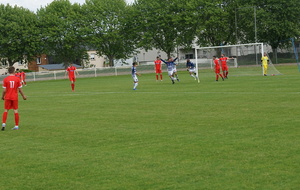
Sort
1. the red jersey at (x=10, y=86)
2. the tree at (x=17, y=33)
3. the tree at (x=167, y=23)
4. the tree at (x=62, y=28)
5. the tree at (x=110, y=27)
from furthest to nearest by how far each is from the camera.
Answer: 1. the tree at (x=62, y=28)
2. the tree at (x=110, y=27)
3. the tree at (x=17, y=33)
4. the tree at (x=167, y=23)
5. the red jersey at (x=10, y=86)

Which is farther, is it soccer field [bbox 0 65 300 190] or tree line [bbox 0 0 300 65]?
tree line [bbox 0 0 300 65]

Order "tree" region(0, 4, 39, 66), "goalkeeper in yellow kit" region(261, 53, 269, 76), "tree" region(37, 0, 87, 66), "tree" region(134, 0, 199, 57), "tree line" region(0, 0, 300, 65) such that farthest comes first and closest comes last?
1. "tree" region(37, 0, 87, 66)
2. "tree" region(0, 4, 39, 66)
3. "tree" region(134, 0, 199, 57)
4. "tree line" region(0, 0, 300, 65)
5. "goalkeeper in yellow kit" region(261, 53, 269, 76)

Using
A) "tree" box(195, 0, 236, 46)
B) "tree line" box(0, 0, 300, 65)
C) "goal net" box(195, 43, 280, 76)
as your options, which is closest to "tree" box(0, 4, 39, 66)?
"tree line" box(0, 0, 300, 65)

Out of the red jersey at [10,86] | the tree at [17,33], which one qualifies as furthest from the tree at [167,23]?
the red jersey at [10,86]

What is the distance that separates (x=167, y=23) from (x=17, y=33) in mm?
23967

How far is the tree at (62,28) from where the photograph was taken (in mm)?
78625

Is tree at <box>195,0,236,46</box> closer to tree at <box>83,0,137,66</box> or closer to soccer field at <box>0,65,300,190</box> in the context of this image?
tree at <box>83,0,137,66</box>

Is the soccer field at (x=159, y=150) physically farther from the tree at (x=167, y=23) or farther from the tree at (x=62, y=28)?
the tree at (x=62, y=28)

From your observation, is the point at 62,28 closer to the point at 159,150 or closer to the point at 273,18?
the point at 273,18

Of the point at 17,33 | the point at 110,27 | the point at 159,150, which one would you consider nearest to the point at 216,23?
the point at 110,27

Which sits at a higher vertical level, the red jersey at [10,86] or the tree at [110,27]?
the tree at [110,27]

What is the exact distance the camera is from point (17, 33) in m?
77.4

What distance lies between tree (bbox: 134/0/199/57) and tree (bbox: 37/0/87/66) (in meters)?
10.6

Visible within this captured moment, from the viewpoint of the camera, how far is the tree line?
69000mm
